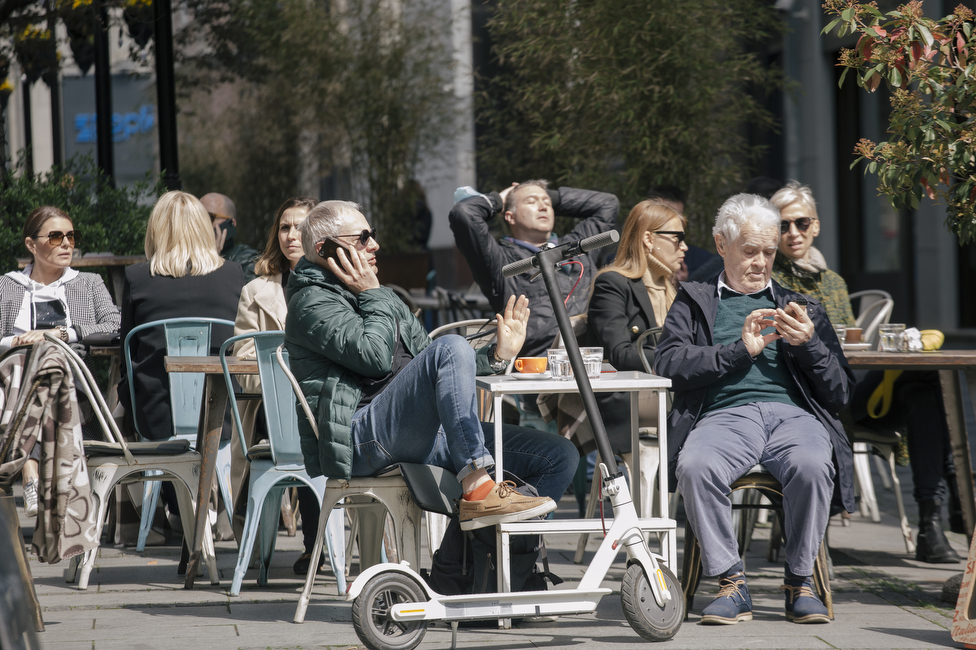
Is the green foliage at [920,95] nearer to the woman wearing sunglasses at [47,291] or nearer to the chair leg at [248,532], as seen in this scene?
the chair leg at [248,532]

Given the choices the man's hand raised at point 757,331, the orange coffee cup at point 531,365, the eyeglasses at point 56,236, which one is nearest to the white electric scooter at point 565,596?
the orange coffee cup at point 531,365

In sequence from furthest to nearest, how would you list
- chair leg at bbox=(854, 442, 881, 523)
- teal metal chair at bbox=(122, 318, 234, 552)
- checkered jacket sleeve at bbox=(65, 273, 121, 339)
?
1. chair leg at bbox=(854, 442, 881, 523)
2. checkered jacket sleeve at bbox=(65, 273, 121, 339)
3. teal metal chair at bbox=(122, 318, 234, 552)

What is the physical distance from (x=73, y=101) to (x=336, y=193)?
45.8 feet

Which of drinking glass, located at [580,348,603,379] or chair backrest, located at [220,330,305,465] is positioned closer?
drinking glass, located at [580,348,603,379]

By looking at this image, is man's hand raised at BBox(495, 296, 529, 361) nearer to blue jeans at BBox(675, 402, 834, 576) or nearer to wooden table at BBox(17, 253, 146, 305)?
blue jeans at BBox(675, 402, 834, 576)

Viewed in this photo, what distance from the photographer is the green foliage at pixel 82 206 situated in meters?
6.33

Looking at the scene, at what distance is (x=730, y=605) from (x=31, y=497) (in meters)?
2.19

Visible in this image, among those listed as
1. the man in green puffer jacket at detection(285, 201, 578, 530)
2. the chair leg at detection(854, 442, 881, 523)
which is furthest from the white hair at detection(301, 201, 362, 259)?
the chair leg at detection(854, 442, 881, 523)

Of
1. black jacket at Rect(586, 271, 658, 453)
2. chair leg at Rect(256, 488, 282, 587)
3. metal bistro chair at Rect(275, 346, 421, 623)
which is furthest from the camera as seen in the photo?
black jacket at Rect(586, 271, 658, 453)

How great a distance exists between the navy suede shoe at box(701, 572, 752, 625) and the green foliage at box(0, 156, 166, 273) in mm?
4224

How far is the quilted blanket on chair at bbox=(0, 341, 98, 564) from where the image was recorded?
3.32m

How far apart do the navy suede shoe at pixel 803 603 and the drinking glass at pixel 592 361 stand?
92cm

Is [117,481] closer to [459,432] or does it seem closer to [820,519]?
[459,432]

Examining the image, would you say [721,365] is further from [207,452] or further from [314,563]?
[207,452]
